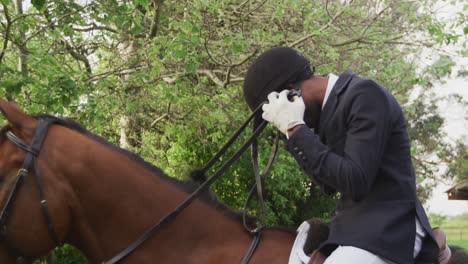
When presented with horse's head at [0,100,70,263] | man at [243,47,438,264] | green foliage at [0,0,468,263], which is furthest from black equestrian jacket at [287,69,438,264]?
green foliage at [0,0,468,263]

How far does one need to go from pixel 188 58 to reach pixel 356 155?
5.14 metres

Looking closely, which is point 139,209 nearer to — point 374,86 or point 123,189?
point 123,189

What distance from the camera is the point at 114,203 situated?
266 centimetres

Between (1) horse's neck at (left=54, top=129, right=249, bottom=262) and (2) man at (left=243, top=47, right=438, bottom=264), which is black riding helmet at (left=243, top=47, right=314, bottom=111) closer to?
(2) man at (left=243, top=47, right=438, bottom=264)

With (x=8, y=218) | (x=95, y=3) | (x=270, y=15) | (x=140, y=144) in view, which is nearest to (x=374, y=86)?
(x=8, y=218)

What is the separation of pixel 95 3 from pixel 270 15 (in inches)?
128

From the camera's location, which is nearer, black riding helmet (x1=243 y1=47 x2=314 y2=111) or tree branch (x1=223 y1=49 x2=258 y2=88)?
black riding helmet (x1=243 y1=47 x2=314 y2=111)

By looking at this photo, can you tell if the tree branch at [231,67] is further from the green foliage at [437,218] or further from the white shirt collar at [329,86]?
the green foliage at [437,218]

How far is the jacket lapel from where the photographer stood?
8.30 ft

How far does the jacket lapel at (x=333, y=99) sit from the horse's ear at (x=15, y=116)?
145 centimetres

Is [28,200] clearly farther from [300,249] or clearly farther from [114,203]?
[300,249]

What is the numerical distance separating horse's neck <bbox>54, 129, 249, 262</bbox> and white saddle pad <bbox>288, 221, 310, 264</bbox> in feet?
1.28

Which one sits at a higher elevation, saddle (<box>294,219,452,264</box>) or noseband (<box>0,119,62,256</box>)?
noseband (<box>0,119,62,256</box>)

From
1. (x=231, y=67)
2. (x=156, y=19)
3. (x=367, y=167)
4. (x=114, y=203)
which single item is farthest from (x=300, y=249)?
(x=156, y=19)
